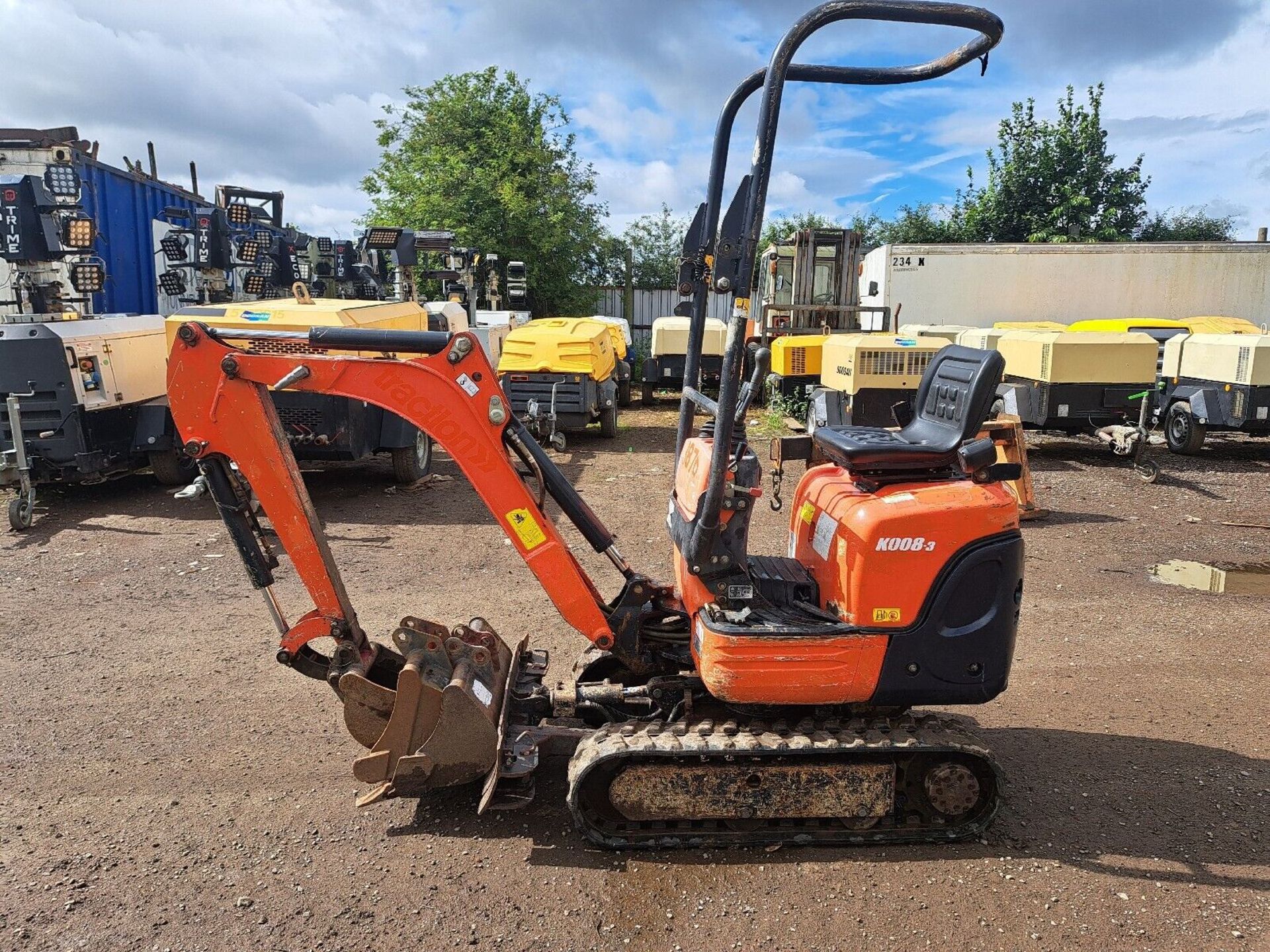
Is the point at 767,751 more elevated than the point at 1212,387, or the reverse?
the point at 1212,387

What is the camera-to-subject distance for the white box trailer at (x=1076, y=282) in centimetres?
1897

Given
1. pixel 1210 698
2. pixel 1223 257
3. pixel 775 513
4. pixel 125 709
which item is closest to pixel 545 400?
pixel 775 513

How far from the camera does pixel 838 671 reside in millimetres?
3504

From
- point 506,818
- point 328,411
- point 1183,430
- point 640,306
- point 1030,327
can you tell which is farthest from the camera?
point 640,306

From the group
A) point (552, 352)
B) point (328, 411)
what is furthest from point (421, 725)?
point (552, 352)

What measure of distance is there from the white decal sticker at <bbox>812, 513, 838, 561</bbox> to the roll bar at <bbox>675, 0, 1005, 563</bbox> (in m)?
0.61

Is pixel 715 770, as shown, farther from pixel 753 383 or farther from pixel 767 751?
pixel 753 383

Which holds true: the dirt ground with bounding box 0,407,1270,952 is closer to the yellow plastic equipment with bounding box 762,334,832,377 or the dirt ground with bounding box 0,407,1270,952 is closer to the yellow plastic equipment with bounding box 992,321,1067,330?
the yellow plastic equipment with bounding box 762,334,832,377

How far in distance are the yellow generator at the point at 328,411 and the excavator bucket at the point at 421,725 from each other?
16.0 feet

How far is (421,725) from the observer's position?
361 cm

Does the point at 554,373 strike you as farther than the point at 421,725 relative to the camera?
Yes

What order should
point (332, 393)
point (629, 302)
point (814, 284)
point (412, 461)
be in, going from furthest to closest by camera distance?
point (629, 302), point (814, 284), point (412, 461), point (332, 393)

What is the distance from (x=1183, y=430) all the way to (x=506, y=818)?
39.8ft

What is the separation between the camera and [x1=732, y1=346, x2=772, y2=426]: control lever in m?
3.16
